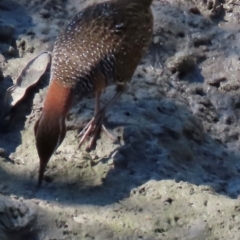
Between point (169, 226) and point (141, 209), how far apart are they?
263 mm

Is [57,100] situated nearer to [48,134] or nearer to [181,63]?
[48,134]

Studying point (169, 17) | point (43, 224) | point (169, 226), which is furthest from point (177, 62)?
point (43, 224)

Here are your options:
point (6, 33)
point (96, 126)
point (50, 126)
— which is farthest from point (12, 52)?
point (50, 126)

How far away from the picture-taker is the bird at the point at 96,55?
553cm

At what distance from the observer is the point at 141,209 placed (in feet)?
17.1

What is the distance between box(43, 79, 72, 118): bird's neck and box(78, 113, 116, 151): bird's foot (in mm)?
528

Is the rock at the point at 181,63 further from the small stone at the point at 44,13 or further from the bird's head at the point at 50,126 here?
the bird's head at the point at 50,126

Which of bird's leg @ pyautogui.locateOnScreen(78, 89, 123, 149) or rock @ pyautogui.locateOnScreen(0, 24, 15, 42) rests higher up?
rock @ pyautogui.locateOnScreen(0, 24, 15, 42)

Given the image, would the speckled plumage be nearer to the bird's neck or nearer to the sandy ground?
the bird's neck

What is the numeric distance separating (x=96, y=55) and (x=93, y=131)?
639 mm

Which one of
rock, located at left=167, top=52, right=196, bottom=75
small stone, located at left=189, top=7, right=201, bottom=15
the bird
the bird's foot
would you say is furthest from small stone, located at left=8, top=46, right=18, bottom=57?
small stone, located at left=189, top=7, right=201, bottom=15

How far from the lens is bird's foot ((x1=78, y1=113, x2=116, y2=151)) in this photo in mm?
5875

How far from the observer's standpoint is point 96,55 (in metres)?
5.89

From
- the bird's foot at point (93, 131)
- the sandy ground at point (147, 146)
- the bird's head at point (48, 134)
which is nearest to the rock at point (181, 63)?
the sandy ground at point (147, 146)
